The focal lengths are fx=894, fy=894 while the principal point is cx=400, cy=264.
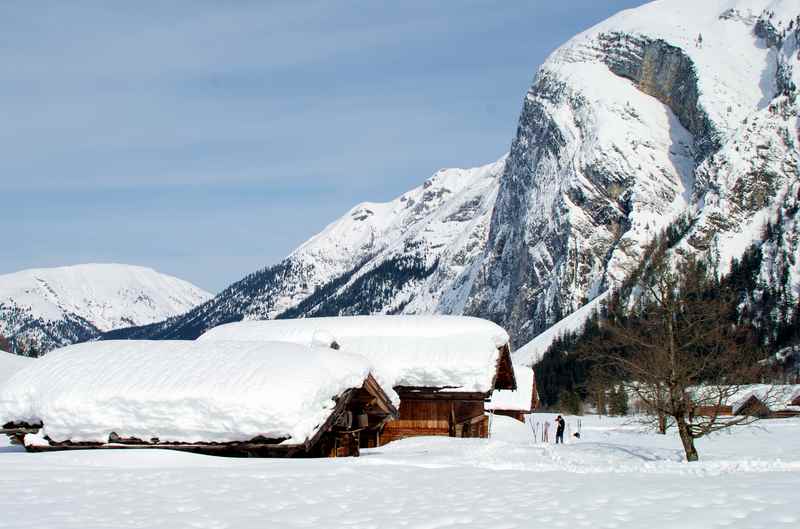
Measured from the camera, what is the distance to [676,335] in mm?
29219

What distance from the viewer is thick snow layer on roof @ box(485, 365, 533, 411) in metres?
67.8

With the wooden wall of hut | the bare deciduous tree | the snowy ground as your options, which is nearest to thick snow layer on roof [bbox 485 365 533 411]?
the wooden wall of hut

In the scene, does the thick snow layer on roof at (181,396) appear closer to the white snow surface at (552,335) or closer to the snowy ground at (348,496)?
the snowy ground at (348,496)

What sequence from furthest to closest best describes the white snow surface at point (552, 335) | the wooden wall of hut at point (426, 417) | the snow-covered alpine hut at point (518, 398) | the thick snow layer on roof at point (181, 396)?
1. the white snow surface at point (552, 335)
2. the snow-covered alpine hut at point (518, 398)
3. the wooden wall of hut at point (426, 417)
4. the thick snow layer on roof at point (181, 396)

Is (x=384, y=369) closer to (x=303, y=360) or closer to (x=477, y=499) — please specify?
(x=303, y=360)

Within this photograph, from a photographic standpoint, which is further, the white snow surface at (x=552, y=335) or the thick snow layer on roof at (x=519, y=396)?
the white snow surface at (x=552, y=335)

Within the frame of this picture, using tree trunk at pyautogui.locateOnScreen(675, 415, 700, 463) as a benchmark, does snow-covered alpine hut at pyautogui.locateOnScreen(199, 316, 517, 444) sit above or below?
above

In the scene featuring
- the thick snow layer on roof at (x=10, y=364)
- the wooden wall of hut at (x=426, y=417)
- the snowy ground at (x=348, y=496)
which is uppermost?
the thick snow layer on roof at (x=10, y=364)

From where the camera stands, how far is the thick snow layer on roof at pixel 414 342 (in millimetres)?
33469

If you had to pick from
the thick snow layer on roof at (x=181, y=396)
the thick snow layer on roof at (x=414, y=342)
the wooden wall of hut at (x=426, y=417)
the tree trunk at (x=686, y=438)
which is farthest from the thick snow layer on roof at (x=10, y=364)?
the tree trunk at (x=686, y=438)

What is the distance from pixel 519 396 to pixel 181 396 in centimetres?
5259

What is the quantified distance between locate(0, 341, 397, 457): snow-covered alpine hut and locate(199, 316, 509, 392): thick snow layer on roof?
37.1ft

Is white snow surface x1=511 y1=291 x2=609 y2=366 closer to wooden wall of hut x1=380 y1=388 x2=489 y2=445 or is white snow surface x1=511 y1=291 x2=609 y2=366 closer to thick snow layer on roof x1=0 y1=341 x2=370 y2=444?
wooden wall of hut x1=380 y1=388 x2=489 y2=445

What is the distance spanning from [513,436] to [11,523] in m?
47.1
